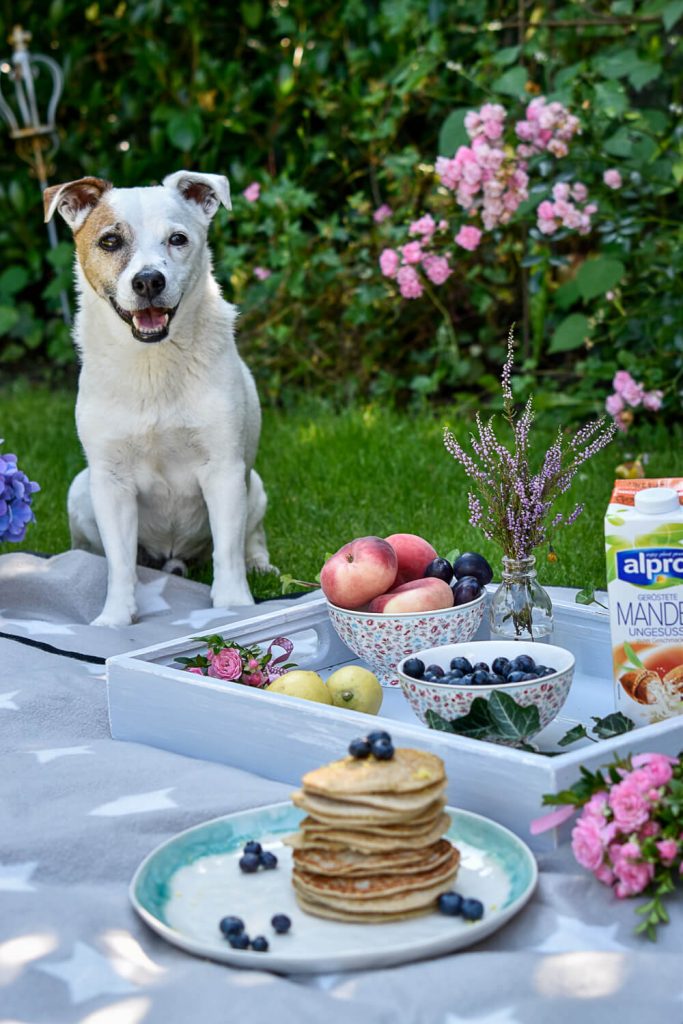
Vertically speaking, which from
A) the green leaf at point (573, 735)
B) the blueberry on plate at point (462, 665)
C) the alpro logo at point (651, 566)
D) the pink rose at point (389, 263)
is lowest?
the green leaf at point (573, 735)

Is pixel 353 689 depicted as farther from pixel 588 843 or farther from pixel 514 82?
pixel 514 82

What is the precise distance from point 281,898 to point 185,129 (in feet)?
18.1

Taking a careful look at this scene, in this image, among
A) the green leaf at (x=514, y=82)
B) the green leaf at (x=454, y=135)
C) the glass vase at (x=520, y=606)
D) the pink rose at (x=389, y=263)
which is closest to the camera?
the glass vase at (x=520, y=606)

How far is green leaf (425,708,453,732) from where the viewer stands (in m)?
1.93

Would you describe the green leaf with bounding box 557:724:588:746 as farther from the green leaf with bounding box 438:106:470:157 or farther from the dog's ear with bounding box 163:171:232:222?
the green leaf with bounding box 438:106:470:157

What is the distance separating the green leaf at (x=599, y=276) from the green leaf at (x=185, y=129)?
2490mm

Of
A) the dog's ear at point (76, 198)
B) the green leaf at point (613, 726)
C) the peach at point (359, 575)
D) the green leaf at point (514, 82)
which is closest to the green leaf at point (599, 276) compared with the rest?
the green leaf at point (514, 82)

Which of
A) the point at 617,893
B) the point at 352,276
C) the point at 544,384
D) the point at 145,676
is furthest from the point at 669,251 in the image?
the point at 617,893

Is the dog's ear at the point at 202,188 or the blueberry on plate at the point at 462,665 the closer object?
the blueberry on plate at the point at 462,665

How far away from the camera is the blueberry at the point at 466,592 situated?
2.38m

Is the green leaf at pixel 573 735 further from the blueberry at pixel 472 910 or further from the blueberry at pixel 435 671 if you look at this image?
the blueberry at pixel 472 910

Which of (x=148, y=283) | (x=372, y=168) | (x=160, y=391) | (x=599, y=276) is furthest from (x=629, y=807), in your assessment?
(x=372, y=168)

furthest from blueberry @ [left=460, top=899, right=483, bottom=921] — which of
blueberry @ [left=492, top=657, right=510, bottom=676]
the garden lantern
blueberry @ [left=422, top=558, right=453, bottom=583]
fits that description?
the garden lantern

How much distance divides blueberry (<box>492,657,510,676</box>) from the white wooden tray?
13 cm
